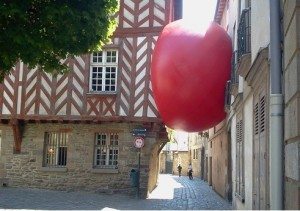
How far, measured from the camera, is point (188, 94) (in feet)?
43.5

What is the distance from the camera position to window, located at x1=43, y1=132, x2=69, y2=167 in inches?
718

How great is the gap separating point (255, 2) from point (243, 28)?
5.28 ft

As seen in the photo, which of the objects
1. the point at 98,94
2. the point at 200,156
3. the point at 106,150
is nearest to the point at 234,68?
the point at 98,94

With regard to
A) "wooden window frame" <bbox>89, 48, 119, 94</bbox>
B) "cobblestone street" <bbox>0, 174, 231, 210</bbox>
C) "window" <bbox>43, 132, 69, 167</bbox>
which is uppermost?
"wooden window frame" <bbox>89, 48, 119, 94</bbox>

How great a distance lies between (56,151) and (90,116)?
2.40m

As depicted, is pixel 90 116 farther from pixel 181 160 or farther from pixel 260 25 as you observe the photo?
pixel 181 160

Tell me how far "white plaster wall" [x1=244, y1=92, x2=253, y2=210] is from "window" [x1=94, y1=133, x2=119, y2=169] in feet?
27.7

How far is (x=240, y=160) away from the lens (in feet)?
37.2

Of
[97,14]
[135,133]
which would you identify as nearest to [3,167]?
[135,133]

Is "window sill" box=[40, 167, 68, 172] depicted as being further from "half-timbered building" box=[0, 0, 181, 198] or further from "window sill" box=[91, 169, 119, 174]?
"window sill" box=[91, 169, 119, 174]

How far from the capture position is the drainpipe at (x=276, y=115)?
14.1 ft

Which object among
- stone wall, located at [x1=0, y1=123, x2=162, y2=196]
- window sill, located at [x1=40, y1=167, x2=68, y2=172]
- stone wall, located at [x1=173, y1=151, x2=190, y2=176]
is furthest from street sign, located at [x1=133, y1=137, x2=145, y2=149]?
stone wall, located at [x1=173, y1=151, x2=190, y2=176]

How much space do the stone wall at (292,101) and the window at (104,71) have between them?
13669mm

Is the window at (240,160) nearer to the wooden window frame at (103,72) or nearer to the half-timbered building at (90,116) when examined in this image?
the half-timbered building at (90,116)
